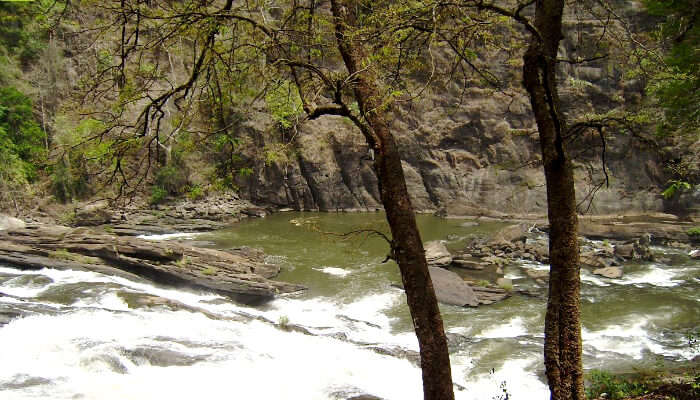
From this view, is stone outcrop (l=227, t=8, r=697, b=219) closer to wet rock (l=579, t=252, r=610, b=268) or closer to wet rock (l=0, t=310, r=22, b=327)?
wet rock (l=579, t=252, r=610, b=268)

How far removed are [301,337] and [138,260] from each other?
6.01 m

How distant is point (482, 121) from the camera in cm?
2950

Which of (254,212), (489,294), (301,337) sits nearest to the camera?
(301,337)

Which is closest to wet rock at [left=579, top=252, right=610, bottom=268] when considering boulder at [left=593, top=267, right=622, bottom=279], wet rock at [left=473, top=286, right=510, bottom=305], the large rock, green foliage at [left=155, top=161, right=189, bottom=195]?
boulder at [left=593, top=267, right=622, bottom=279]

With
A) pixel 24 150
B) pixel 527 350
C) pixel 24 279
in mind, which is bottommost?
pixel 527 350

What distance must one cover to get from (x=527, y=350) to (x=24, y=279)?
1172cm

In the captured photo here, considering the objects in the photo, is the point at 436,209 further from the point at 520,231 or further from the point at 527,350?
the point at 527,350

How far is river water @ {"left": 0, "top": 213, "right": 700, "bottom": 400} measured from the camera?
23.5 ft

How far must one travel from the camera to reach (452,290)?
12852 mm

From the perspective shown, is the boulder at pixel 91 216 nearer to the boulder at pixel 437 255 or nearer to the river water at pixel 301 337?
the river water at pixel 301 337

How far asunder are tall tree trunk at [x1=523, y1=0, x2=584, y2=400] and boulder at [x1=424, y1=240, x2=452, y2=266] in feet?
35.9

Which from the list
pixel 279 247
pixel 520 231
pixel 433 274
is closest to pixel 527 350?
pixel 433 274

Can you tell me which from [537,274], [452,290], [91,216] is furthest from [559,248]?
[91,216]

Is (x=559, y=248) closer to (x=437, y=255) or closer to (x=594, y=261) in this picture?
(x=437, y=255)
